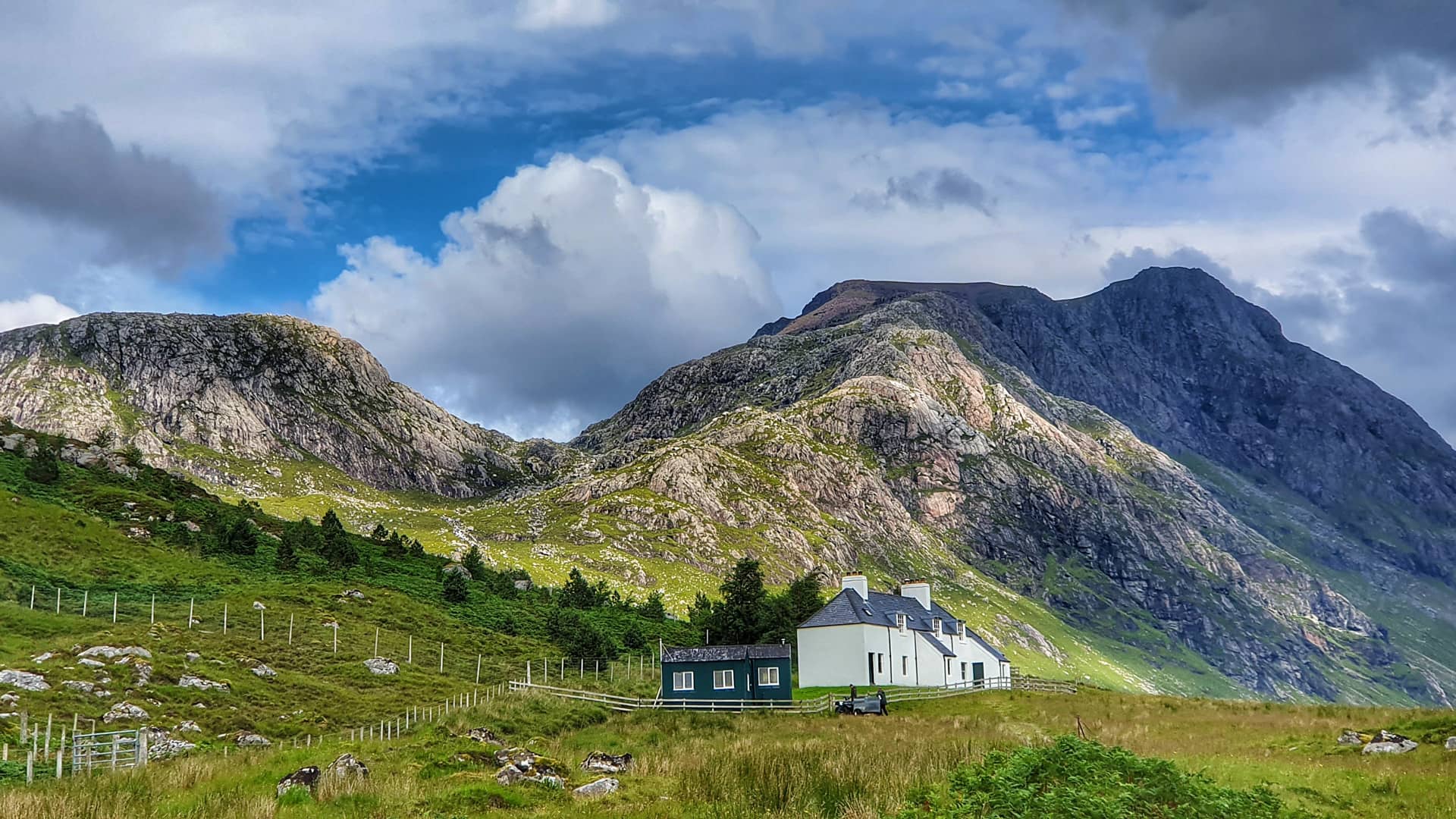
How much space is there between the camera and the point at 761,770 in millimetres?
25188

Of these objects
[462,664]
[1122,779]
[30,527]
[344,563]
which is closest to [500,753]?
[1122,779]

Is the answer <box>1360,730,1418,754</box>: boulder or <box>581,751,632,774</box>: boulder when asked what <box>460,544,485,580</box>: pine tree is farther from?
<box>1360,730,1418,754</box>: boulder

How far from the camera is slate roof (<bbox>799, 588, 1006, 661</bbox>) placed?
80.6m

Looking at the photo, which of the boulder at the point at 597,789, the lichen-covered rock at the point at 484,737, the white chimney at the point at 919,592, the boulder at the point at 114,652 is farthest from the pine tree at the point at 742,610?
the boulder at the point at 597,789

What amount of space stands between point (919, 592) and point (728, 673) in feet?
121

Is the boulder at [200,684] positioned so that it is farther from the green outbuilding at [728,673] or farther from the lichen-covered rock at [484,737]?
the green outbuilding at [728,673]

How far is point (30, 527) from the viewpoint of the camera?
275ft

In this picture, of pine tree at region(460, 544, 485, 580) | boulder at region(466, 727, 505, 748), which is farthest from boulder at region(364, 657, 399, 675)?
pine tree at region(460, 544, 485, 580)

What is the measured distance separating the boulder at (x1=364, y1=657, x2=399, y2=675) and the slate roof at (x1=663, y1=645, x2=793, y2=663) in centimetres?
1985

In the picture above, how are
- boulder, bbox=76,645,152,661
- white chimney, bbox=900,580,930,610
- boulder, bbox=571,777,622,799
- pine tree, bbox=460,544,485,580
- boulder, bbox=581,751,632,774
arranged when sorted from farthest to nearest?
pine tree, bbox=460,544,485,580, white chimney, bbox=900,580,930,610, boulder, bbox=76,645,152,661, boulder, bbox=581,751,632,774, boulder, bbox=571,777,622,799

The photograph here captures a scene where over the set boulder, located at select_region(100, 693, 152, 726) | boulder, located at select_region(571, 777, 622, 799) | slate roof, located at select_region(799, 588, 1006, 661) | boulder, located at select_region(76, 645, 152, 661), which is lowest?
boulder, located at select_region(100, 693, 152, 726)

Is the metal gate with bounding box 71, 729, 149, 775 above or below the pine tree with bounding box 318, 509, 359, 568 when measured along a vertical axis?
below

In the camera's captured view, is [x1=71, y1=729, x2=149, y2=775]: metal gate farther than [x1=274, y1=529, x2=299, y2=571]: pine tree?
No

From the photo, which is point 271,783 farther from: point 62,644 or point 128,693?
point 62,644
